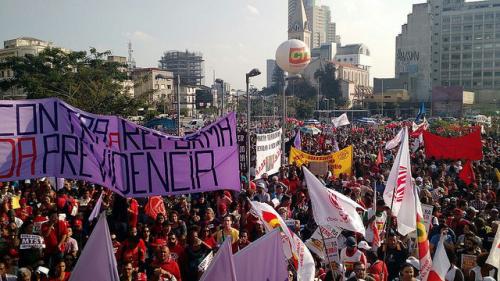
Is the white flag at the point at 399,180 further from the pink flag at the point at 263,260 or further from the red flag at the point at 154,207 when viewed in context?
the red flag at the point at 154,207

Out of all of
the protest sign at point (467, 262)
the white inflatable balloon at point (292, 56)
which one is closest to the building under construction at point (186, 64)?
the white inflatable balloon at point (292, 56)

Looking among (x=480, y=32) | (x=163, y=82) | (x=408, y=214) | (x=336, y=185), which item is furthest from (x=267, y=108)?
(x=408, y=214)

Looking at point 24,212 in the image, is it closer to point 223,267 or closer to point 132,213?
point 132,213

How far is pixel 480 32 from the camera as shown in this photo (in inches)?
3939

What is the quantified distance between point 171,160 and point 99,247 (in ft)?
7.27

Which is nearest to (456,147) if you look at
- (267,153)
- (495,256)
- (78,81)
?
(267,153)

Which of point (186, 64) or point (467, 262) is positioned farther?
point (186, 64)

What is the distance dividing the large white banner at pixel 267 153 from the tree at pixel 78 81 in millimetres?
18581

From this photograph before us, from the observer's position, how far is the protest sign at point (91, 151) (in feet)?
19.7

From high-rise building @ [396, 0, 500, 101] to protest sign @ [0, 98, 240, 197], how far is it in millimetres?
97366

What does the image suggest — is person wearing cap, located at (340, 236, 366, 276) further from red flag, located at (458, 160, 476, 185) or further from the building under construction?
the building under construction

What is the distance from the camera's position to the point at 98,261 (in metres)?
4.33

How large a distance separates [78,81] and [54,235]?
28735mm

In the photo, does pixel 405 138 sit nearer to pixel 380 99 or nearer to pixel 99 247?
pixel 99 247
